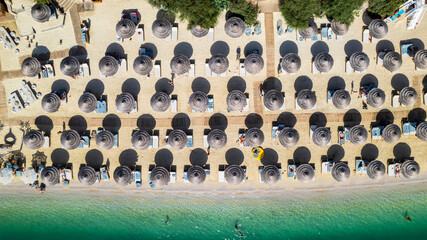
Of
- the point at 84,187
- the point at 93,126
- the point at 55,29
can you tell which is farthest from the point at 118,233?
the point at 55,29

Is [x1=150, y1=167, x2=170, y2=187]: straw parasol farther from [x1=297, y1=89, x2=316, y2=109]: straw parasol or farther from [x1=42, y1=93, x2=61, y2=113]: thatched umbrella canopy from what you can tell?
[x1=297, y1=89, x2=316, y2=109]: straw parasol

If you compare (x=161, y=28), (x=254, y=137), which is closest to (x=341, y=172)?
(x=254, y=137)

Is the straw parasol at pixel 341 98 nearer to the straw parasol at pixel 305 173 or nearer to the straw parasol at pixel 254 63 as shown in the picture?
the straw parasol at pixel 305 173

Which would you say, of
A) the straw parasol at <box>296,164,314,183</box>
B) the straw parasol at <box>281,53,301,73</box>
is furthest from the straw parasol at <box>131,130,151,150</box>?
the straw parasol at <box>281,53,301,73</box>

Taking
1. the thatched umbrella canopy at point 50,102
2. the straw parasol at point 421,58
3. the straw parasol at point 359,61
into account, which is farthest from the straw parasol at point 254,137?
the thatched umbrella canopy at point 50,102

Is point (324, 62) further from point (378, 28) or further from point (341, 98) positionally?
point (378, 28)

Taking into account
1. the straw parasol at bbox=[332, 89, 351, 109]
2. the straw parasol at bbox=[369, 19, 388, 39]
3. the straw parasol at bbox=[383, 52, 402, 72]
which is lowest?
the straw parasol at bbox=[332, 89, 351, 109]
